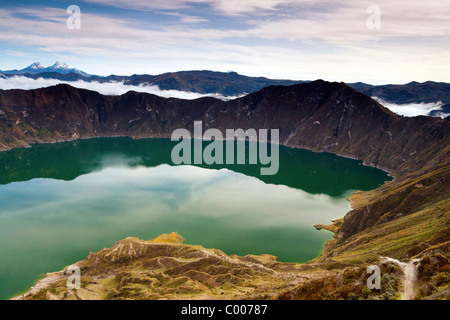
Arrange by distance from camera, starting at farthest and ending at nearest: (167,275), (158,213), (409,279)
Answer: (158,213) → (167,275) → (409,279)

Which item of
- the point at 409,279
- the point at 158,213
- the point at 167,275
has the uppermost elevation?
the point at 409,279

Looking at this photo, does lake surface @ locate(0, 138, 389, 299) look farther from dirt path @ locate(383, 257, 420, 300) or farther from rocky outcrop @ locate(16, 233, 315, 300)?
dirt path @ locate(383, 257, 420, 300)

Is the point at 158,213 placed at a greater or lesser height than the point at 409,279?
lesser

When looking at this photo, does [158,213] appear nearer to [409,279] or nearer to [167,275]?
[167,275]

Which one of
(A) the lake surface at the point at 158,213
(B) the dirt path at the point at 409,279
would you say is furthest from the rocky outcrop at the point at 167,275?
(B) the dirt path at the point at 409,279

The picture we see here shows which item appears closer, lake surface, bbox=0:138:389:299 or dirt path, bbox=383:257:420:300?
dirt path, bbox=383:257:420:300

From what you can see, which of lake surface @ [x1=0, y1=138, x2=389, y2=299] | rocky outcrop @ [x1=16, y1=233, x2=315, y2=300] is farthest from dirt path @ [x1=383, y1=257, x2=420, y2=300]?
lake surface @ [x1=0, y1=138, x2=389, y2=299]

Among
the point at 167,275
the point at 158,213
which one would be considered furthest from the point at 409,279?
the point at 158,213

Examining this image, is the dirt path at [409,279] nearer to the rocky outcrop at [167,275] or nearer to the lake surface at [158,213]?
the rocky outcrop at [167,275]

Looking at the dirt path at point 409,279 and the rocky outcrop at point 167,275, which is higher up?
the dirt path at point 409,279
